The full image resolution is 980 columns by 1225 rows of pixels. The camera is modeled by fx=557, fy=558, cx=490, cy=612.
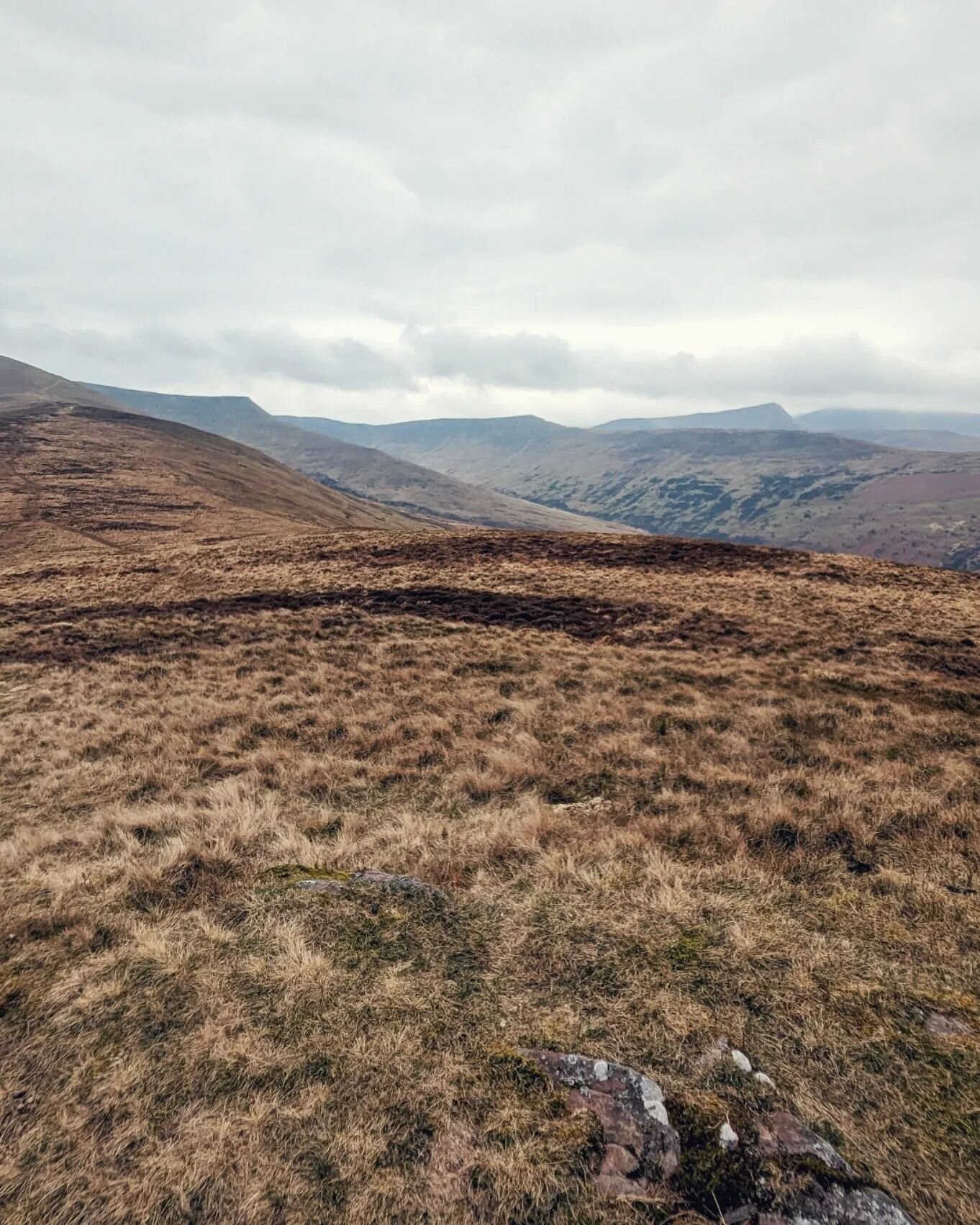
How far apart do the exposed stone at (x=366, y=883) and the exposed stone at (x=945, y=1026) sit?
17.7 ft

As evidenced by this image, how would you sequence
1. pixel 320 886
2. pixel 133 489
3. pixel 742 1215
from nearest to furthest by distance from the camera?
pixel 742 1215 < pixel 320 886 < pixel 133 489

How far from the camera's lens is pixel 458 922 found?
7020 millimetres

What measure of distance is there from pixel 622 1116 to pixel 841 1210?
151 centimetres

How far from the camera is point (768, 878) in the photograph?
7.75m

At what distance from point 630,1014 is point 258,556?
119 ft

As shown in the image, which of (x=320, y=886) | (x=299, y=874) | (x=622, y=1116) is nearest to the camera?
(x=622, y=1116)

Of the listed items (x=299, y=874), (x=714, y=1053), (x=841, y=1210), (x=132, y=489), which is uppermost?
(x=841, y=1210)

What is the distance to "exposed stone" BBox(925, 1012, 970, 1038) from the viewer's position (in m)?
5.34

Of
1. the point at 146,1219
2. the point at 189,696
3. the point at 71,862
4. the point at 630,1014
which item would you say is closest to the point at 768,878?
the point at 630,1014

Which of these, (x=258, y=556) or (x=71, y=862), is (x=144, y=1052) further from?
(x=258, y=556)

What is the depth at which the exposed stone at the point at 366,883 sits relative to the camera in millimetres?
7547

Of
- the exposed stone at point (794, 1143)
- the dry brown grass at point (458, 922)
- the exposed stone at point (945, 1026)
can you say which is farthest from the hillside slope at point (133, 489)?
the exposed stone at point (945, 1026)

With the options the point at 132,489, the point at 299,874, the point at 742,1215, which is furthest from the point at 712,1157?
the point at 132,489

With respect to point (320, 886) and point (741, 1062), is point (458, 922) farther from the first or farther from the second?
point (741, 1062)
